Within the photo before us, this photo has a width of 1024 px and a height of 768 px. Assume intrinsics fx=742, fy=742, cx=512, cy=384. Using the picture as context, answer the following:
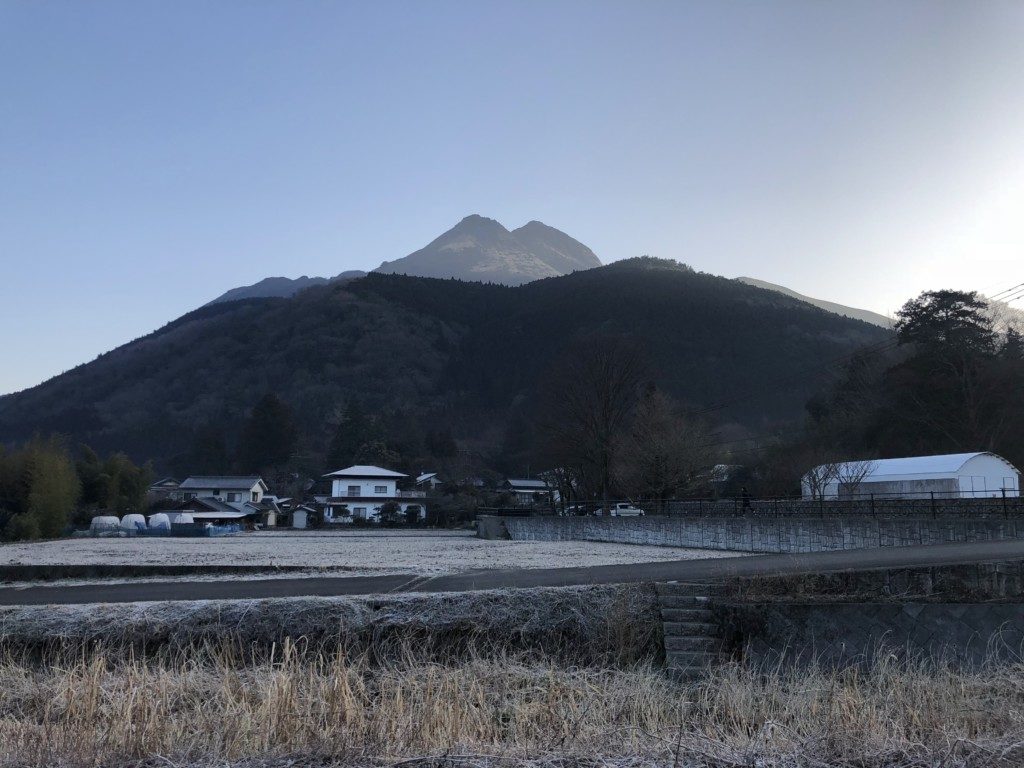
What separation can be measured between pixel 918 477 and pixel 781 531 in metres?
14.9

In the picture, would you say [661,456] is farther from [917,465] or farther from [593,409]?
[917,465]

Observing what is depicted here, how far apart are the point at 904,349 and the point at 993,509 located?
40078 mm

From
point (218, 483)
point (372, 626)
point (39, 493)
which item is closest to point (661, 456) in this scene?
point (372, 626)

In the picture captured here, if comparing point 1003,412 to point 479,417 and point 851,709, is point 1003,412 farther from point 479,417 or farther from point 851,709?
point 479,417

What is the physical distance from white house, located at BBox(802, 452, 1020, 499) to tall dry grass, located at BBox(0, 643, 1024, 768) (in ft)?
90.1

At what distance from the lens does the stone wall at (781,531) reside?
1744 centimetres

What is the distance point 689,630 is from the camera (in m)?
7.75

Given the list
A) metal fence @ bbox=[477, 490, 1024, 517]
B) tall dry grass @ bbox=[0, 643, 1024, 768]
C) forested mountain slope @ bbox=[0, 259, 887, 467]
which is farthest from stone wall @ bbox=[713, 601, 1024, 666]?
forested mountain slope @ bbox=[0, 259, 887, 467]

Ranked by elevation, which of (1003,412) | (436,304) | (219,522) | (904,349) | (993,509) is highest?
(436,304)

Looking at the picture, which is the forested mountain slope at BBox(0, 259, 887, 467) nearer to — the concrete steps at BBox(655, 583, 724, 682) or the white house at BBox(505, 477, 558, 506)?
the white house at BBox(505, 477, 558, 506)

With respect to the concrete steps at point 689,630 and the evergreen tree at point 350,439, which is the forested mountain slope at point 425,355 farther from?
the concrete steps at point 689,630

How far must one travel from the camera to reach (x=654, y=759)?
3598 mm

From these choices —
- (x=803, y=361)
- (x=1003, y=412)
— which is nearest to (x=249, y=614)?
(x=1003, y=412)

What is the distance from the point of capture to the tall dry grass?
12.1 feet
